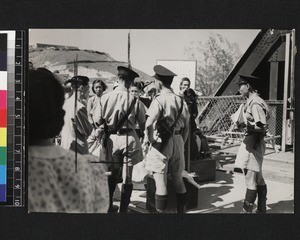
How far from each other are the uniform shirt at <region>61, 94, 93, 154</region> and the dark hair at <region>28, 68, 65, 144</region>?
4cm

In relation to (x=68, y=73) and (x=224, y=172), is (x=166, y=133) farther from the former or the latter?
(x=68, y=73)

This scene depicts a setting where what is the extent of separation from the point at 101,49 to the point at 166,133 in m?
0.79

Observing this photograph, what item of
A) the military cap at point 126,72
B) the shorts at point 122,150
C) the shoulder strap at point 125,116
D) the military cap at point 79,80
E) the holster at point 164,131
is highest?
the military cap at point 126,72

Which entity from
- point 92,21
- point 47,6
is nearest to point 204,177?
point 92,21

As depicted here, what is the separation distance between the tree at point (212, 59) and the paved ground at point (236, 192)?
0.59 metres

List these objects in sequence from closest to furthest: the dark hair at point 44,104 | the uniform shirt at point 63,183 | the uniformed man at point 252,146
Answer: the uniform shirt at point 63,183
the dark hair at point 44,104
the uniformed man at point 252,146

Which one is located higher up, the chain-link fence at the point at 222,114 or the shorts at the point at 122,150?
the chain-link fence at the point at 222,114

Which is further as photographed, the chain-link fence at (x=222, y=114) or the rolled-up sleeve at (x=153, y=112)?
the chain-link fence at (x=222, y=114)

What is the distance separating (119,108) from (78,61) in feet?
1.52

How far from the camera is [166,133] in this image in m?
2.79

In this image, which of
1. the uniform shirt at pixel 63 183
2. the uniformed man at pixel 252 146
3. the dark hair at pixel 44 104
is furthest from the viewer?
the uniformed man at pixel 252 146

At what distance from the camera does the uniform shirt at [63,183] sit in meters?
2.37

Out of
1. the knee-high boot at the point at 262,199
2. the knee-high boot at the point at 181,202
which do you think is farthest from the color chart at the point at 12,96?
the knee-high boot at the point at 262,199

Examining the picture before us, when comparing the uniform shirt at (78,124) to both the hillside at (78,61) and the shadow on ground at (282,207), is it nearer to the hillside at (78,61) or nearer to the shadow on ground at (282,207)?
the hillside at (78,61)
